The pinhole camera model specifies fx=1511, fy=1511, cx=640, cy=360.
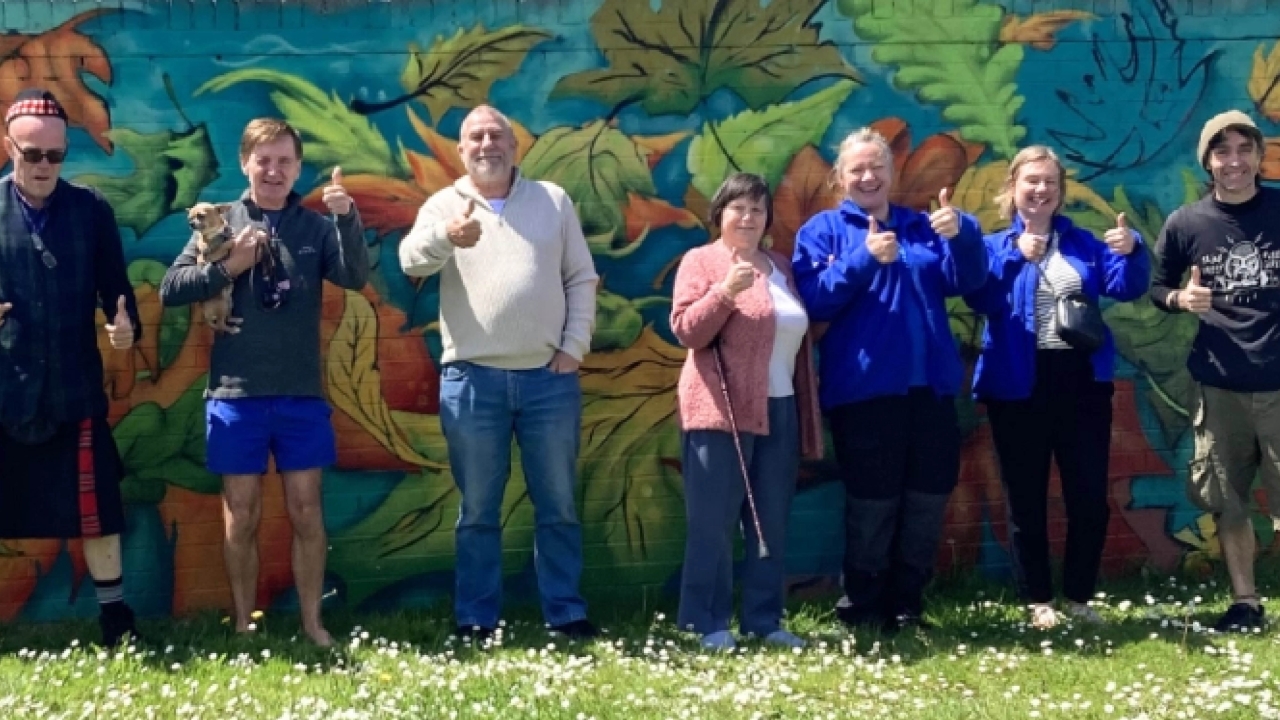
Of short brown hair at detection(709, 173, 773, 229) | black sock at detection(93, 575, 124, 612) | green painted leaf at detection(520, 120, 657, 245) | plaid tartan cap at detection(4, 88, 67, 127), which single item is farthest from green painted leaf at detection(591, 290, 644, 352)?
plaid tartan cap at detection(4, 88, 67, 127)

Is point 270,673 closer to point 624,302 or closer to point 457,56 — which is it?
point 624,302

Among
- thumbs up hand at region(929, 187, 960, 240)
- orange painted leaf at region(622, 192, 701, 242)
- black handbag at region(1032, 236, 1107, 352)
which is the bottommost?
black handbag at region(1032, 236, 1107, 352)

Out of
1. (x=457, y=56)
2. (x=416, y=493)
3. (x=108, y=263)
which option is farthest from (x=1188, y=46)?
(x=108, y=263)

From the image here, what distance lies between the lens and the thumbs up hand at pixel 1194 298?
566 centimetres

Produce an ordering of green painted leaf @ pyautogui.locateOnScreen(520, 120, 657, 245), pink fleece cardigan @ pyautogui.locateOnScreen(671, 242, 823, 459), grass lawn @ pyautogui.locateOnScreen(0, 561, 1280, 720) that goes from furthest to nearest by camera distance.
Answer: green painted leaf @ pyautogui.locateOnScreen(520, 120, 657, 245)
pink fleece cardigan @ pyautogui.locateOnScreen(671, 242, 823, 459)
grass lawn @ pyautogui.locateOnScreen(0, 561, 1280, 720)

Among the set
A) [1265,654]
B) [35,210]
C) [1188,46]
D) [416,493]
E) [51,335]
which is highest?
[1188,46]

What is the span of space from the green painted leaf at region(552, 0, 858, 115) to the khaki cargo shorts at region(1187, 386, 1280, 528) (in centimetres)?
199

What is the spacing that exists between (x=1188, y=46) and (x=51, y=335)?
15.9 feet

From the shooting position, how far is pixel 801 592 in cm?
649

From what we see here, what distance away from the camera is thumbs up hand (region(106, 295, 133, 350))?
5371 mm

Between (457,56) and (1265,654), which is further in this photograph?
(457,56)

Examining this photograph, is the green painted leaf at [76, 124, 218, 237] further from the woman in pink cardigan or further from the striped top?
the striped top

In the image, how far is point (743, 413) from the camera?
217 inches

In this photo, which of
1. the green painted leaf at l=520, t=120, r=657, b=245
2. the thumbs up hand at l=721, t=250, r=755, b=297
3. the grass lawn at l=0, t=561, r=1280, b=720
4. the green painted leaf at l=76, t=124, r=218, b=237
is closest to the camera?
the grass lawn at l=0, t=561, r=1280, b=720
